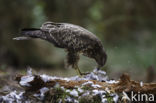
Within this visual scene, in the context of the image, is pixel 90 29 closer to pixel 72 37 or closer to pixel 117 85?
pixel 72 37

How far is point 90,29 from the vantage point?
43.0 ft

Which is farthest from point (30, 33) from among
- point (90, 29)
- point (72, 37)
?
point (90, 29)

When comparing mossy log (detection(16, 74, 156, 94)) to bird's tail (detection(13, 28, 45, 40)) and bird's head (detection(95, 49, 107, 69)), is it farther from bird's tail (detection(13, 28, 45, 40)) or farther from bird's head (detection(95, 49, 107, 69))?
bird's tail (detection(13, 28, 45, 40))

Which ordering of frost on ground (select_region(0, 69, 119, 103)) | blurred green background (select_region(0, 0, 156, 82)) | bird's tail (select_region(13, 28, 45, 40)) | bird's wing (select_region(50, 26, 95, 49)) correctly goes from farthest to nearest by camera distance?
blurred green background (select_region(0, 0, 156, 82)) < bird's tail (select_region(13, 28, 45, 40)) < bird's wing (select_region(50, 26, 95, 49)) < frost on ground (select_region(0, 69, 119, 103))

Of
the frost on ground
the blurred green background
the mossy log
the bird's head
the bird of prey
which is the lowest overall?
the frost on ground

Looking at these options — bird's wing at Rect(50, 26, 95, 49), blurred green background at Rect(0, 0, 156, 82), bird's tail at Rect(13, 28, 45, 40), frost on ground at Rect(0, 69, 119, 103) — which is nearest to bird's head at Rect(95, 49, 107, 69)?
bird's wing at Rect(50, 26, 95, 49)

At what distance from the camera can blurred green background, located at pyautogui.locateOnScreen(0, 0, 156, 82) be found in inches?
469

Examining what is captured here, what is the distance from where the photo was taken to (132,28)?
16078mm

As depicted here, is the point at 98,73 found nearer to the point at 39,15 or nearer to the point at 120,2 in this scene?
the point at 39,15

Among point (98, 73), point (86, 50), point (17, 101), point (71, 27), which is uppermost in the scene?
point (71, 27)

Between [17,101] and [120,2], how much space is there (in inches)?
472

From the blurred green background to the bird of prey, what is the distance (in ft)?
13.9

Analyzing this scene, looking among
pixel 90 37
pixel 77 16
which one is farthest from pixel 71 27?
pixel 77 16

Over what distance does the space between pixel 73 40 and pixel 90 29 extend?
7611 mm
